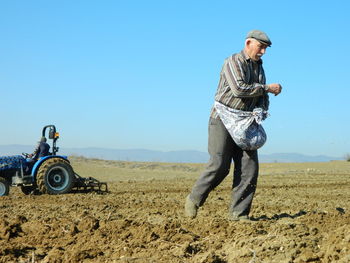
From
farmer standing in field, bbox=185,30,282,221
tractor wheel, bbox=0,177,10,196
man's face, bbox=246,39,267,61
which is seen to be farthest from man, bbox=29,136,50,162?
man's face, bbox=246,39,267,61

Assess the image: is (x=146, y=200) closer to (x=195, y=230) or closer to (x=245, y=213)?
(x=245, y=213)

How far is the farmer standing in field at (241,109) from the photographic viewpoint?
586 centimetres

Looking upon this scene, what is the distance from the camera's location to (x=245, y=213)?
625cm

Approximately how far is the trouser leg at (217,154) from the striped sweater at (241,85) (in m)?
0.16

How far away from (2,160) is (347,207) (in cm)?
746

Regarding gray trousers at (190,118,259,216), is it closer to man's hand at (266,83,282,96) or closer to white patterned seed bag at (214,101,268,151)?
white patterned seed bag at (214,101,268,151)

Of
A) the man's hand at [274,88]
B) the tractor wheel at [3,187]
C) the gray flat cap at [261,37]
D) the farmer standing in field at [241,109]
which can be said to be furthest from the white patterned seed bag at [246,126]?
the tractor wheel at [3,187]

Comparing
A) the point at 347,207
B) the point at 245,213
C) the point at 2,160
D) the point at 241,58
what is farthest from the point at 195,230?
the point at 2,160

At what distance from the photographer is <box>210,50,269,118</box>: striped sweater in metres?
5.82

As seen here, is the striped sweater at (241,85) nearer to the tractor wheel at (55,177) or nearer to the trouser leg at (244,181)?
the trouser leg at (244,181)

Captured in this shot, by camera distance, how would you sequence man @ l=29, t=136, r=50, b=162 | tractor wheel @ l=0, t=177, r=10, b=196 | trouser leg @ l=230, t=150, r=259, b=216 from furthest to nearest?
man @ l=29, t=136, r=50, b=162, tractor wheel @ l=0, t=177, r=10, b=196, trouser leg @ l=230, t=150, r=259, b=216

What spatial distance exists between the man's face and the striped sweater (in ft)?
0.17

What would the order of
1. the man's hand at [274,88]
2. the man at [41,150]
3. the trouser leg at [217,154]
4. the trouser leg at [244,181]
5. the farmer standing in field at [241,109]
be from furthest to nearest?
the man at [41,150]
the trouser leg at [244,181]
the trouser leg at [217,154]
the farmer standing in field at [241,109]
the man's hand at [274,88]

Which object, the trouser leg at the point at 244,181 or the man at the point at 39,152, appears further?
the man at the point at 39,152
